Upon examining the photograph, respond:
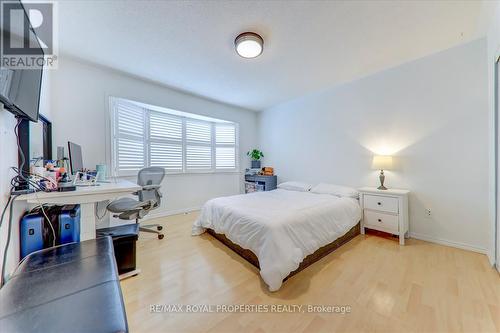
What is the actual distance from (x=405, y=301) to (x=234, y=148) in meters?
3.92

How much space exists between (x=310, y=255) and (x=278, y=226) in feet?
1.89

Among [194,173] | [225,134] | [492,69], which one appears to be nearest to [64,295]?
[194,173]

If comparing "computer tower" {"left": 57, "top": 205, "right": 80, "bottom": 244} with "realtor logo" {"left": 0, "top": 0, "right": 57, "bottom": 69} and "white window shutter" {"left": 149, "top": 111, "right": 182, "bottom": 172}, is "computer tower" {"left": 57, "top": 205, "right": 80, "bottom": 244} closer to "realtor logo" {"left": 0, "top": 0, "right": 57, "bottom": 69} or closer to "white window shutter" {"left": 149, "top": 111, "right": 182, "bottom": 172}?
"realtor logo" {"left": 0, "top": 0, "right": 57, "bottom": 69}

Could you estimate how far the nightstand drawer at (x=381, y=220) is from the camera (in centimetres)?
245

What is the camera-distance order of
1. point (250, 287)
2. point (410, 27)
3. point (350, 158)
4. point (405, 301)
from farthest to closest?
point (350, 158), point (410, 27), point (250, 287), point (405, 301)

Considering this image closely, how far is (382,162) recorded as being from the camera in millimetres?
Result: 2691

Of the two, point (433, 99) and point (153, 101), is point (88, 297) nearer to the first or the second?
point (153, 101)

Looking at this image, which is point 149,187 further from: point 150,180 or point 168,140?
point 168,140

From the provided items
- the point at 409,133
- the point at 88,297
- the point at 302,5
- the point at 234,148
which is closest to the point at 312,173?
the point at 409,133

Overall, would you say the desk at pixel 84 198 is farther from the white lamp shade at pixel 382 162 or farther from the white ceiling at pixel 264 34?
the white lamp shade at pixel 382 162


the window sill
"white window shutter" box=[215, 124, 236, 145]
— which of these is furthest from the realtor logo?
"white window shutter" box=[215, 124, 236, 145]

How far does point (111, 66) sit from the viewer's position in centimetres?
278

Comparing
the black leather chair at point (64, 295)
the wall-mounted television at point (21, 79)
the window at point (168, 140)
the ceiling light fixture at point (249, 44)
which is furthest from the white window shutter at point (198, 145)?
the black leather chair at point (64, 295)

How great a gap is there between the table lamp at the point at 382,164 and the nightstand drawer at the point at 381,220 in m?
0.42
